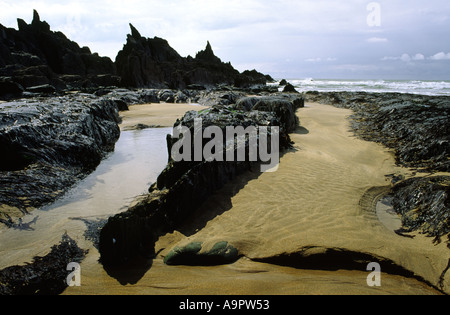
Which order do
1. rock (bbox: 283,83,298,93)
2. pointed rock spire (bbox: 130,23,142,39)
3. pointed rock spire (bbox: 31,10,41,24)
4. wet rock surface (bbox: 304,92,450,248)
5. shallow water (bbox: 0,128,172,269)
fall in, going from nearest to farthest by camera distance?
wet rock surface (bbox: 304,92,450,248), shallow water (bbox: 0,128,172,269), rock (bbox: 283,83,298,93), pointed rock spire (bbox: 31,10,41,24), pointed rock spire (bbox: 130,23,142,39)

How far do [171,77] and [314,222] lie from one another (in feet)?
150

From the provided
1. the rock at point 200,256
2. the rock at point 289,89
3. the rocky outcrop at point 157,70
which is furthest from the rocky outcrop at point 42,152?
the rocky outcrop at point 157,70

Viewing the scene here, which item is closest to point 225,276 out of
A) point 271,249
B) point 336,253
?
point 271,249

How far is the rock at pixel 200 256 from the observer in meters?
3.24

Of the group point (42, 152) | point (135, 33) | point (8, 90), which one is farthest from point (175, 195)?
point (135, 33)

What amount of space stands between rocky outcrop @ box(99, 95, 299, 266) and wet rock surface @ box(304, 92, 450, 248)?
3.27 metres

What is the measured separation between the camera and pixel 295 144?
27.8 ft

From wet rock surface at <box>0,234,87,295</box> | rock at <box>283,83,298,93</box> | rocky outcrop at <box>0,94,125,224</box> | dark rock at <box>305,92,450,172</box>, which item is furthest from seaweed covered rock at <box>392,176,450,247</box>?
rock at <box>283,83,298,93</box>

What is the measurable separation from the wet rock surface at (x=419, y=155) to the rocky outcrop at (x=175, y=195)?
3.27 metres

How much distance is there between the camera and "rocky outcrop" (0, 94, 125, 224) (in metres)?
4.96

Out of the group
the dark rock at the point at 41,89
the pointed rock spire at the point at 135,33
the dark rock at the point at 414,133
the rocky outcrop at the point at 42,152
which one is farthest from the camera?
the pointed rock spire at the point at 135,33

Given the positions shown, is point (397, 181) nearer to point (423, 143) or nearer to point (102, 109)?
point (423, 143)

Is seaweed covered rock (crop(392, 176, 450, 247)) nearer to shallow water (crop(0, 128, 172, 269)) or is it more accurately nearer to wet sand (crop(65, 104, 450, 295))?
wet sand (crop(65, 104, 450, 295))

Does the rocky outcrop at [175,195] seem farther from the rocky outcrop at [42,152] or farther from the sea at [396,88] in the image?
the sea at [396,88]
